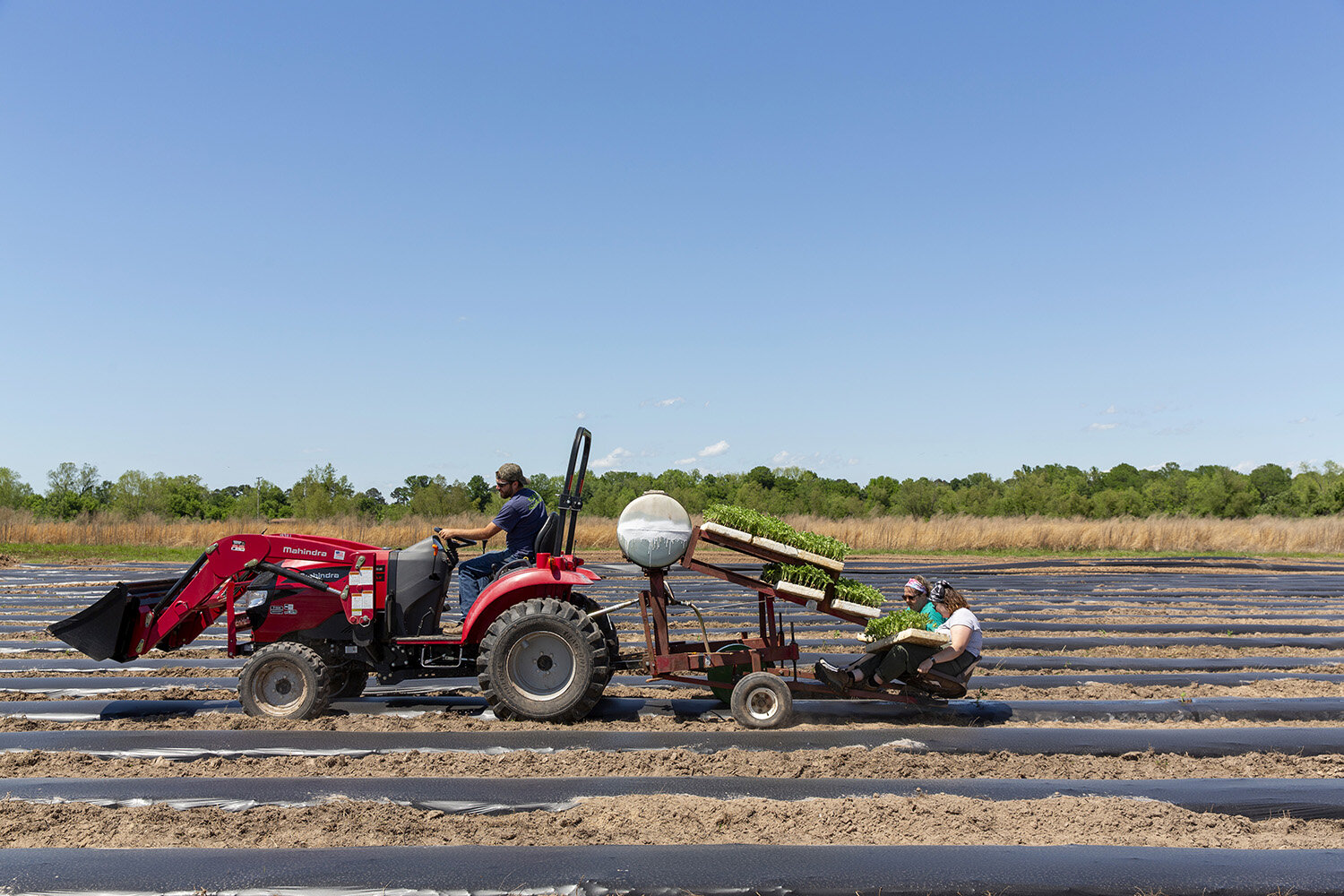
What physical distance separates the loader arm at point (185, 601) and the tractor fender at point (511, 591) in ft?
3.28

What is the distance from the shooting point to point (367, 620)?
21.7ft

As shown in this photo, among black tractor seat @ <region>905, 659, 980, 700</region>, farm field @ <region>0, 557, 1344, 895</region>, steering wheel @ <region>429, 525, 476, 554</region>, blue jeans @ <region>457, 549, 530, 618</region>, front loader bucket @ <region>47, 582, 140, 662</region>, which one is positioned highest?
steering wheel @ <region>429, 525, 476, 554</region>

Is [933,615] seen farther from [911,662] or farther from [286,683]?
[286,683]

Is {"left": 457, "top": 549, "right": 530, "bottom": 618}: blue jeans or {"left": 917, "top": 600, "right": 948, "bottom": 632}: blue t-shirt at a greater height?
{"left": 457, "top": 549, "right": 530, "bottom": 618}: blue jeans

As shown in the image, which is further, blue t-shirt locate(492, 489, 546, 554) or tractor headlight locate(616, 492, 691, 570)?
blue t-shirt locate(492, 489, 546, 554)

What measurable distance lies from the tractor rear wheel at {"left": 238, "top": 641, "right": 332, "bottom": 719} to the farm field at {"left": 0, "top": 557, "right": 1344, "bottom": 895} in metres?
0.19

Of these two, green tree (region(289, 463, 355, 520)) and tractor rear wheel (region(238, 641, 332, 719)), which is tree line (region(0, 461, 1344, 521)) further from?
tractor rear wheel (region(238, 641, 332, 719))

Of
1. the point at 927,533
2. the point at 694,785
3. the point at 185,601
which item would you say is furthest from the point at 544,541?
the point at 927,533

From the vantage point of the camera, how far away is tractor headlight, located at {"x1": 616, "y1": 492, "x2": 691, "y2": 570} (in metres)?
6.27

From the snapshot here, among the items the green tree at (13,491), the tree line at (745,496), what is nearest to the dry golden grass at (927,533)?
the tree line at (745,496)

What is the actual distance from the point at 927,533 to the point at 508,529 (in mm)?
25470

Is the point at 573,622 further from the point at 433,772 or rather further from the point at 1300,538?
the point at 1300,538

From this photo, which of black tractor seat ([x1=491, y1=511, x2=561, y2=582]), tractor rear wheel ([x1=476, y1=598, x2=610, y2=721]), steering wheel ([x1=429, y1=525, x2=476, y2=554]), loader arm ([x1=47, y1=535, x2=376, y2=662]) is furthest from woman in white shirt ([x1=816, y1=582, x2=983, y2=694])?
loader arm ([x1=47, y1=535, x2=376, y2=662])

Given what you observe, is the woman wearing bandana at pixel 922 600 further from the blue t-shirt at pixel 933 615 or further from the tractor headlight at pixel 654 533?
the tractor headlight at pixel 654 533
